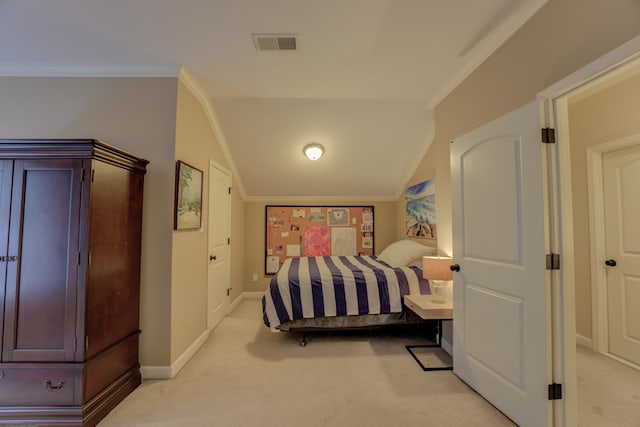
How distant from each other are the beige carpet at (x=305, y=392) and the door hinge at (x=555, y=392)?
396mm

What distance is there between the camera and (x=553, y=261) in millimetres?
1481

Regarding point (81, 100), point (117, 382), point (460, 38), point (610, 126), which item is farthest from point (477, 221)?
point (81, 100)

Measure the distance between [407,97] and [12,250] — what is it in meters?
3.52

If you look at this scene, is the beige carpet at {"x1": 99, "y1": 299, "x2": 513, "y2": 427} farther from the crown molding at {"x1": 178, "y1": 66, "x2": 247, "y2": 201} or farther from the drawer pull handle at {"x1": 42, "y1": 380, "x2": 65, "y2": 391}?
the crown molding at {"x1": 178, "y1": 66, "x2": 247, "y2": 201}

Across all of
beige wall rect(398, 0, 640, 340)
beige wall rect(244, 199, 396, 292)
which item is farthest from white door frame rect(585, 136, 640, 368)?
beige wall rect(244, 199, 396, 292)

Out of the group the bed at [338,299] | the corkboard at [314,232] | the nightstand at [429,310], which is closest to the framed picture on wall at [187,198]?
the bed at [338,299]

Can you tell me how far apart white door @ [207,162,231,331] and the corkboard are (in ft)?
3.43

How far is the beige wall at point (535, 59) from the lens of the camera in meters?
1.25

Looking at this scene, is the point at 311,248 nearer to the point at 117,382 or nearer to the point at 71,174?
the point at 117,382

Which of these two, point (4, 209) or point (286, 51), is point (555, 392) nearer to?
point (286, 51)

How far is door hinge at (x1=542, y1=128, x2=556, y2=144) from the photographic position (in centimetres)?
152

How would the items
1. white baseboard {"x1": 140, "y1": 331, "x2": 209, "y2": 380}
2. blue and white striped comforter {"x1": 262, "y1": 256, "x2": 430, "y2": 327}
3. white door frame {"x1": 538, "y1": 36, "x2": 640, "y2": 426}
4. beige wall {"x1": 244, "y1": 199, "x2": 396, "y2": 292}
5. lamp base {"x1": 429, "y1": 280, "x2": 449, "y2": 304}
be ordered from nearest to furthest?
white door frame {"x1": 538, "y1": 36, "x2": 640, "y2": 426} → white baseboard {"x1": 140, "y1": 331, "x2": 209, "y2": 380} → lamp base {"x1": 429, "y1": 280, "x2": 449, "y2": 304} → blue and white striped comforter {"x1": 262, "y1": 256, "x2": 430, "y2": 327} → beige wall {"x1": 244, "y1": 199, "x2": 396, "y2": 292}

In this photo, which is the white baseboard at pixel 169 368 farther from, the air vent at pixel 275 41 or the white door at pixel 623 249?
the white door at pixel 623 249

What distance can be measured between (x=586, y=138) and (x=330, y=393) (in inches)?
137
